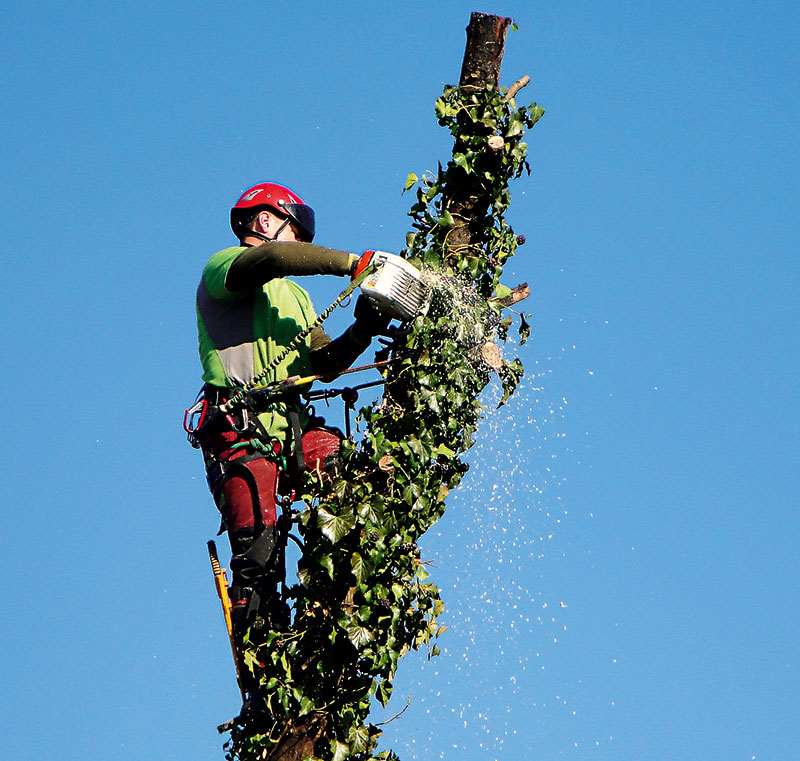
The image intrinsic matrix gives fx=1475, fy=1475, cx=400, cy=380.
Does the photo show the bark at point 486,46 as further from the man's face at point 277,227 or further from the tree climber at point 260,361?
the man's face at point 277,227

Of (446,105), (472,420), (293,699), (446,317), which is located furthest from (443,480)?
(446,105)

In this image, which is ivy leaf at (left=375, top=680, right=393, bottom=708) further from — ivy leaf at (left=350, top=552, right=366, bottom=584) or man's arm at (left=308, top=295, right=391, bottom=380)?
man's arm at (left=308, top=295, right=391, bottom=380)

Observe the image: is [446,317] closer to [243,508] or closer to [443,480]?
[443,480]

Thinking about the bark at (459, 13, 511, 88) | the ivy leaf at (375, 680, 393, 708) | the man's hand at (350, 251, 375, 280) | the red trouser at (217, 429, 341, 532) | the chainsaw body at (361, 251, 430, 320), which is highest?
the bark at (459, 13, 511, 88)

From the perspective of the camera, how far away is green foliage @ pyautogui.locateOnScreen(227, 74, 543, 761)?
812 centimetres

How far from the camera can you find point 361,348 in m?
9.36

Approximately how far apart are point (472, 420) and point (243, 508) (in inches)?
59.3

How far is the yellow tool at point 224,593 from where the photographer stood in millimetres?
8664

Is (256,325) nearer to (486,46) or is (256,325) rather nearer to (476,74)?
(476,74)

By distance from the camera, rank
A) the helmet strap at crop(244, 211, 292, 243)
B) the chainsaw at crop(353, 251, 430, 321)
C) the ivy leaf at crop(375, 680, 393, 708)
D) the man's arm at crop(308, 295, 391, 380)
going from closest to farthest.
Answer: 1. the ivy leaf at crop(375, 680, 393, 708)
2. the chainsaw at crop(353, 251, 430, 321)
3. the man's arm at crop(308, 295, 391, 380)
4. the helmet strap at crop(244, 211, 292, 243)

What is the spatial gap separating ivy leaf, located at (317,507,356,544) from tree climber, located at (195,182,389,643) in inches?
25.0

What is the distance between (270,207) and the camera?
9.53 metres

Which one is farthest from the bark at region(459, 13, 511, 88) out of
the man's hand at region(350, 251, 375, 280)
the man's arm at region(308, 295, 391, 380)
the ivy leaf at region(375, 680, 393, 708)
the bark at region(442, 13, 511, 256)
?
the ivy leaf at region(375, 680, 393, 708)

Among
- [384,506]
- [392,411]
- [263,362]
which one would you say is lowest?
[384,506]
